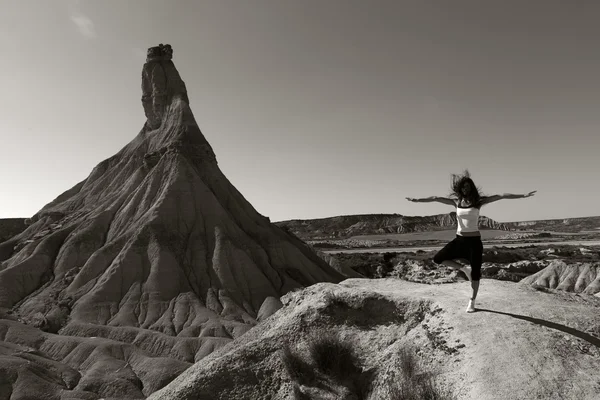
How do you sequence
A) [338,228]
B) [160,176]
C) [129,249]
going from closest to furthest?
[129,249] → [160,176] → [338,228]

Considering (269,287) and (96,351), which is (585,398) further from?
(269,287)

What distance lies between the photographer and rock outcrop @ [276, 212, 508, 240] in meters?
168

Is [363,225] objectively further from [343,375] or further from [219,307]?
[343,375]

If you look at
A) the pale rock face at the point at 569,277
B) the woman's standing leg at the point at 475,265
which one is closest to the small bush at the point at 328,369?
the woman's standing leg at the point at 475,265

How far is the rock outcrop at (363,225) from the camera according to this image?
16800 centimetres

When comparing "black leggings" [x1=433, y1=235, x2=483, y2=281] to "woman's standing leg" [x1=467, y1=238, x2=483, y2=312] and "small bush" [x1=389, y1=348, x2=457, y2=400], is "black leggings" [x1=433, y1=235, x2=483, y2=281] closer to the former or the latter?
"woman's standing leg" [x1=467, y1=238, x2=483, y2=312]

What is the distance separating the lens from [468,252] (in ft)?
20.7

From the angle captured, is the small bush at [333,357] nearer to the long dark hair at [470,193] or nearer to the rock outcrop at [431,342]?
the rock outcrop at [431,342]

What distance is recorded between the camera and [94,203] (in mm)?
50812

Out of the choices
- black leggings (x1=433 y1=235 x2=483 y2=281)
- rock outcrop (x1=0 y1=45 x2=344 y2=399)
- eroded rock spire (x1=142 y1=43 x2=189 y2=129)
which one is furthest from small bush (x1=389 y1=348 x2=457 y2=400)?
eroded rock spire (x1=142 y1=43 x2=189 y2=129)

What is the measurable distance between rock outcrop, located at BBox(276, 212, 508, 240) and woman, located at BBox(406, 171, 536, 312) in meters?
154

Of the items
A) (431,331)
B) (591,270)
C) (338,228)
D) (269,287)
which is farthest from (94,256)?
(338,228)

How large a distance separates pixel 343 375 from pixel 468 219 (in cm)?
329

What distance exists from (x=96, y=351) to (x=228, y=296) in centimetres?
1174
